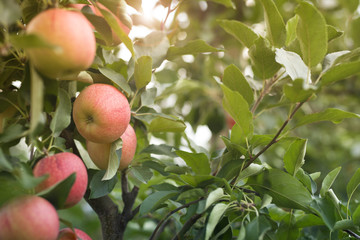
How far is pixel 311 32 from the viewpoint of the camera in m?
0.55

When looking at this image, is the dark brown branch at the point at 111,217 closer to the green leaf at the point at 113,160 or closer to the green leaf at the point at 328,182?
the green leaf at the point at 113,160

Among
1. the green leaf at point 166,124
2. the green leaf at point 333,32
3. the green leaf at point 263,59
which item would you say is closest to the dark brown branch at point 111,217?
the green leaf at point 166,124

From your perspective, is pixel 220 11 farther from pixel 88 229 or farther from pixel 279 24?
pixel 279 24

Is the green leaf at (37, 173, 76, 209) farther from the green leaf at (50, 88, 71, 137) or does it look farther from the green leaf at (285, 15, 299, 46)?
the green leaf at (285, 15, 299, 46)

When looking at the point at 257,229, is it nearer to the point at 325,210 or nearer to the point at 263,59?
the point at 325,210

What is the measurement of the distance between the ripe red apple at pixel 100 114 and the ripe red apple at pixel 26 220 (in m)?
0.15

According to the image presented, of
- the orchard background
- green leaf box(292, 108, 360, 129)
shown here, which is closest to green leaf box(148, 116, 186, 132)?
the orchard background

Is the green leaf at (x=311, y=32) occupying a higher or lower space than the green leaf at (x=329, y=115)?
higher

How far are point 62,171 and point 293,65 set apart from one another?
352 millimetres

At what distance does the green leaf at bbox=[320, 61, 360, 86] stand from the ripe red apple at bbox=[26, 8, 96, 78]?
321 mm

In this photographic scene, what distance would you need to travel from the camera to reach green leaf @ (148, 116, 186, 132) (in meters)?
0.70

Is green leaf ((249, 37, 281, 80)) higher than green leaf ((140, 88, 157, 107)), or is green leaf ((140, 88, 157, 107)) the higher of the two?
green leaf ((249, 37, 281, 80))

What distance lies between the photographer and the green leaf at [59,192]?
1.52 feet

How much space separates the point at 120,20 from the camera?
0.58 m
